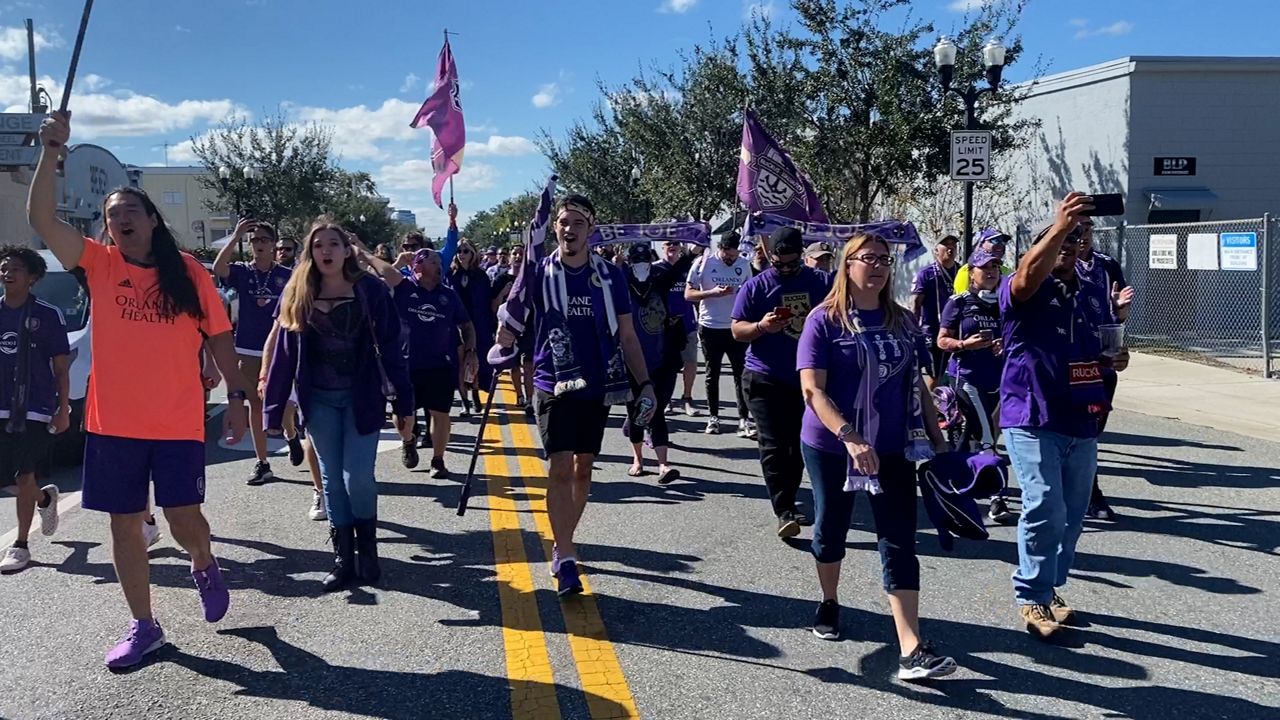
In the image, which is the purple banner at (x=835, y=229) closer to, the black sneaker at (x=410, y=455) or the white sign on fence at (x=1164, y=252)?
the black sneaker at (x=410, y=455)

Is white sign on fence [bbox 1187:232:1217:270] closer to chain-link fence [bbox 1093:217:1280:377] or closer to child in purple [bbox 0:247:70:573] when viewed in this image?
chain-link fence [bbox 1093:217:1280:377]

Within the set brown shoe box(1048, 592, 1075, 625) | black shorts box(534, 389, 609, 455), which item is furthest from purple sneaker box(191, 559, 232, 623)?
brown shoe box(1048, 592, 1075, 625)

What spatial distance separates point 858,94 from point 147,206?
625 inches

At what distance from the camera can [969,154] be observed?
524 inches

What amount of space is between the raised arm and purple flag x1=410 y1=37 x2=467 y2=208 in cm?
633

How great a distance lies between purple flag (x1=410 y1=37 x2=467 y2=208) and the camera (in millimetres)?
10297

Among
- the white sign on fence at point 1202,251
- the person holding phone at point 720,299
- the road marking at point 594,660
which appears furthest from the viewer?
the white sign on fence at point 1202,251

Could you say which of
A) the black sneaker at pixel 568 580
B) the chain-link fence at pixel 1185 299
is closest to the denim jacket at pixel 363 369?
the black sneaker at pixel 568 580

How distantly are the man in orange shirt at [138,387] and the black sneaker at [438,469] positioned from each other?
3.72 metres

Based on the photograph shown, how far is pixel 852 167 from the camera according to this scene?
19.2 meters

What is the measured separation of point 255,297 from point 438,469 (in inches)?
79.3

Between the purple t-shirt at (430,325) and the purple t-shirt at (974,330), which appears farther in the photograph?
the purple t-shirt at (430,325)

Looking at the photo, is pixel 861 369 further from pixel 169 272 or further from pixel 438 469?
pixel 438 469

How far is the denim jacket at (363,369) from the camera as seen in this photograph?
518 centimetres
